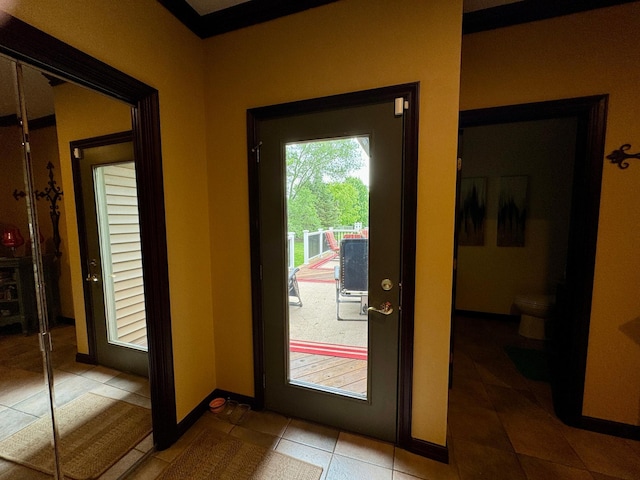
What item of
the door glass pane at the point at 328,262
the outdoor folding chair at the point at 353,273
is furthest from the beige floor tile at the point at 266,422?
the outdoor folding chair at the point at 353,273

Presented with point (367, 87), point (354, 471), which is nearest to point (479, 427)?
point (354, 471)

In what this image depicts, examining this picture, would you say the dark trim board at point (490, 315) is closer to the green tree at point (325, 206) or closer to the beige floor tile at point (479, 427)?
the beige floor tile at point (479, 427)

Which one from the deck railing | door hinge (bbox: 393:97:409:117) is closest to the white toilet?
the deck railing

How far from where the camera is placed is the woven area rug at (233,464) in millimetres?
1439

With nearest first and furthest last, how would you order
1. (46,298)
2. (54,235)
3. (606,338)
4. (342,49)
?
(46,298), (54,235), (342,49), (606,338)

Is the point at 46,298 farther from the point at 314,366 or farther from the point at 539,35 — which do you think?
the point at 539,35

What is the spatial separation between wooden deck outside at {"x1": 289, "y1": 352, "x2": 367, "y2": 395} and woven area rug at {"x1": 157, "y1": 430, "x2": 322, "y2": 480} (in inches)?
17.7

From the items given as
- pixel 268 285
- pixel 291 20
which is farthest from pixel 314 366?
pixel 291 20

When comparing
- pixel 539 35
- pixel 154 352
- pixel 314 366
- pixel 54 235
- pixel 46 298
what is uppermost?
pixel 539 35

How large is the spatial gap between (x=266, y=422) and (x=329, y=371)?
1.82 ft

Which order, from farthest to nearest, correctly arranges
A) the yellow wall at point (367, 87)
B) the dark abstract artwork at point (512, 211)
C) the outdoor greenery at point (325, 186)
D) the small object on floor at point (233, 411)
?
the dark abstract artwork at point (512, 211)
the small object on floor at point (233, 411)
the outdoor greenery at point (325, 186)
the yellow wall at point (367, 87)

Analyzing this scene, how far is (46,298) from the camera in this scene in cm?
125

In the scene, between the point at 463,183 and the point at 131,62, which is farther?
the point at 463,183

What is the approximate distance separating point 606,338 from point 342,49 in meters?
2.47
